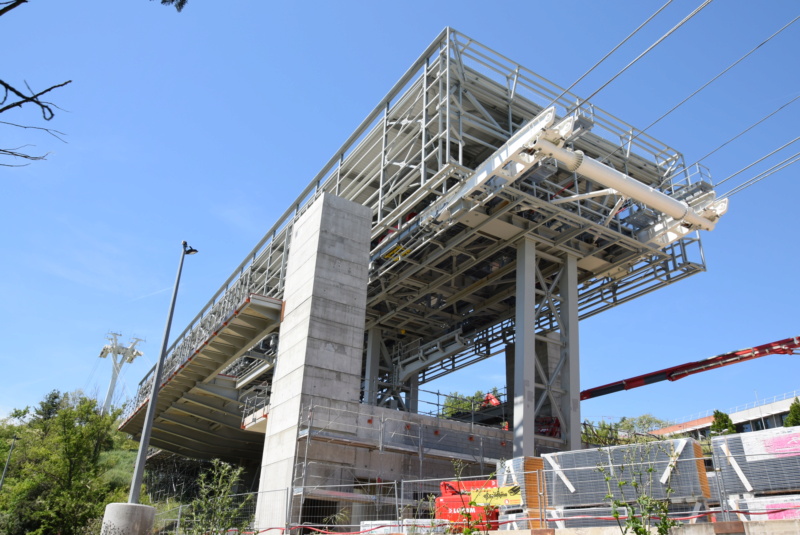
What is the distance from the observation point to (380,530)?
1532cm

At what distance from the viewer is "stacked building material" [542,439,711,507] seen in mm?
11656

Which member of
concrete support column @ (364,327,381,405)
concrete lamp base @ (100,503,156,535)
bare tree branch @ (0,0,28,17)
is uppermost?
concrete support column @ (364,327,381,405)

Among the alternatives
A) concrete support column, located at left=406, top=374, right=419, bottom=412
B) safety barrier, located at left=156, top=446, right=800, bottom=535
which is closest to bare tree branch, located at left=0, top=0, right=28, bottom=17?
safety barrier, located at left=156, top=446, right=800, bottom=535

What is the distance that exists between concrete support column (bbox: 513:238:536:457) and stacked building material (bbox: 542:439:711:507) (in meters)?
8.27

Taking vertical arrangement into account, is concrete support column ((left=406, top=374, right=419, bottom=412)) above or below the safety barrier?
above

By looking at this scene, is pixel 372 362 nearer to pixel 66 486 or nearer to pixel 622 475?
pixel 66 486

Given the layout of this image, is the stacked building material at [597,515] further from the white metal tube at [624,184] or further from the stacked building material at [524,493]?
the white metal tube at [624,184]

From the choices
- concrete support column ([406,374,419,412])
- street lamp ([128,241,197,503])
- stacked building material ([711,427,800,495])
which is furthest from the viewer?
concrete support column ([406,374,419,412])

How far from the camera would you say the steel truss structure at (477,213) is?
24.4m

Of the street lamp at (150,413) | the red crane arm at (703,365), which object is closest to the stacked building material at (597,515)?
the street lamp at (150,413)

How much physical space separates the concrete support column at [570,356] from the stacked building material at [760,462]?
43.1ft

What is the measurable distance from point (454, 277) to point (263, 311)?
892 centimetres

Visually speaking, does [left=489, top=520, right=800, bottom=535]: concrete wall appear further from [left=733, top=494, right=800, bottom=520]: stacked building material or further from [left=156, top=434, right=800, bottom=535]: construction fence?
[left=733, top=494, right=800, bottom=520]: stacked building material

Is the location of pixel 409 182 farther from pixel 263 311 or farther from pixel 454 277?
pixel 263 311
